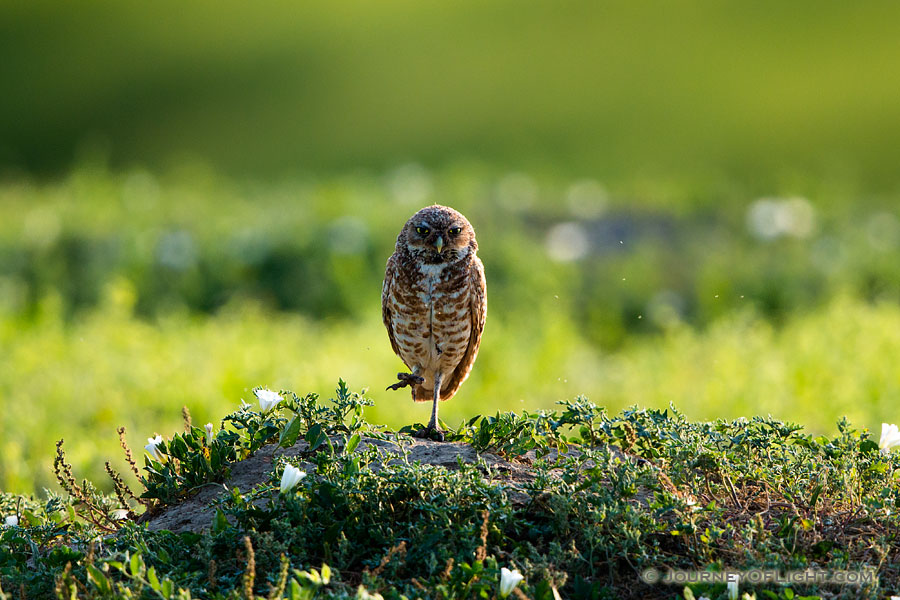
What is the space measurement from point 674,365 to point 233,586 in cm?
441

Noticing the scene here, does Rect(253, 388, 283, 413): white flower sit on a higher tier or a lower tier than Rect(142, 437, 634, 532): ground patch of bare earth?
higher

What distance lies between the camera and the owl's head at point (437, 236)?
4.30m

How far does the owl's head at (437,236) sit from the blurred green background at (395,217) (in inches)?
78.8

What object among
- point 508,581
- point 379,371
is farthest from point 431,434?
point 379,371

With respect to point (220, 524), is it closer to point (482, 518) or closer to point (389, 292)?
point (482, 518)

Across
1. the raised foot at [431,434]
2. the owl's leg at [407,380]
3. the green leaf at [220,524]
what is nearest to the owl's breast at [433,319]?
the owl's leg at [407,380]

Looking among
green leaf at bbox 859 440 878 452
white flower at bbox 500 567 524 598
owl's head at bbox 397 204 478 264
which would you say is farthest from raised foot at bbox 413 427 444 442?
green leaf at bbox 859 440 878 452

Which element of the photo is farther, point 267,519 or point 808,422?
point 808,422

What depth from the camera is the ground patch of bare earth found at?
137 inches

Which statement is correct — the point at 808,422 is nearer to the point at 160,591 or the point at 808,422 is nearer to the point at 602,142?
the point at 160,591

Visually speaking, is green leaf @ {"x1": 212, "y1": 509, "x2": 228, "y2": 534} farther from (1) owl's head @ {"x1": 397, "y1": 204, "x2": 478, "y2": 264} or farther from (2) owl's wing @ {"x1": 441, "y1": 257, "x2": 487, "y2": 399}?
(2) owl's wing @ {"x1": 441, "y1": 257, "x2": 487, "y2": 399}

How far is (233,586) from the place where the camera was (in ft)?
10.0

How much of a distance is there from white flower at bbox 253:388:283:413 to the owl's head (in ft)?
3.21

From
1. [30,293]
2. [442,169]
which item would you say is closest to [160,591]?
[30,293]
